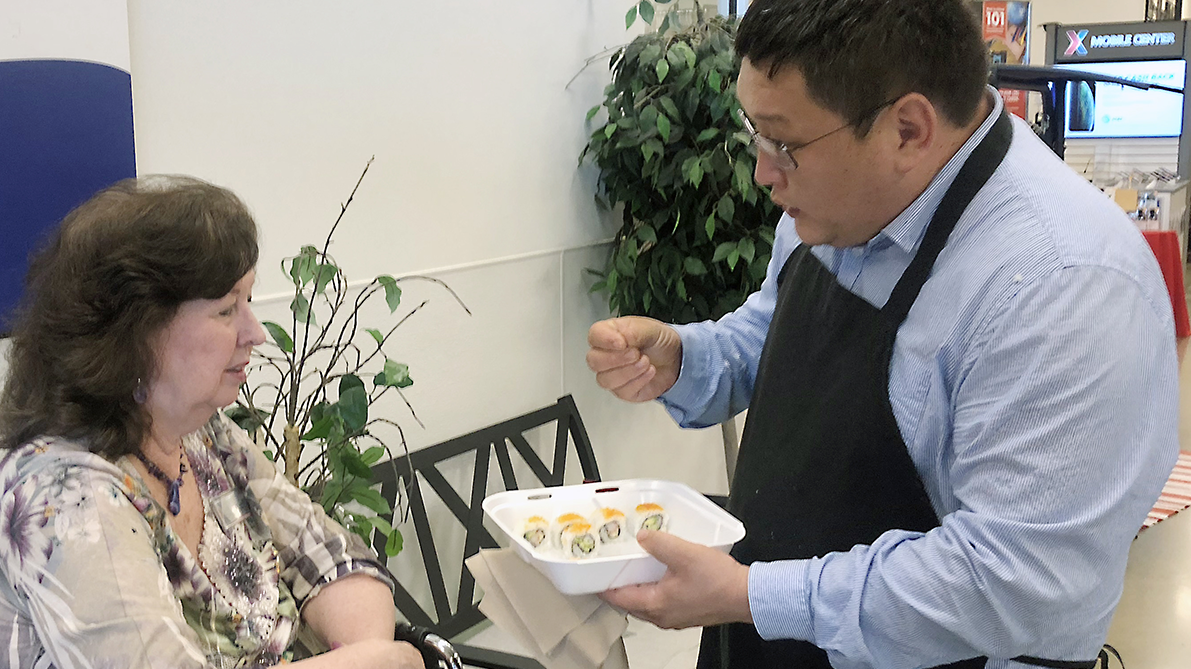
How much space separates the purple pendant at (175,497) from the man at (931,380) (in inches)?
24.8

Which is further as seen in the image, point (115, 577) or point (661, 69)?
point (661, 69)

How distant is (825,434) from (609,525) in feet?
1.25

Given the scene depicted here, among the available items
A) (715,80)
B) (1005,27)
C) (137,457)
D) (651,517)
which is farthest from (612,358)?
(1005,27)

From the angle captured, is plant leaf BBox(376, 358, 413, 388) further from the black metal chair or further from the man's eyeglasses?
the man's eyeglasses

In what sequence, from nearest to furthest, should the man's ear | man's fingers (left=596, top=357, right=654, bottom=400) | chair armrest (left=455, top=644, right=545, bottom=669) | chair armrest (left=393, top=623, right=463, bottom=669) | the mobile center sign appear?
the man's ear, chair armrest (left=393, top=623, right=463, bottom=669), man's fingers (left=596, top=357, right=654, bottom=400), chair armrest (left=455, top=644, right=545, bottom=669), the mobile center sign

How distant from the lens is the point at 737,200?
10.4 ft

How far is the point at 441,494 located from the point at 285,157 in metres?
1.03

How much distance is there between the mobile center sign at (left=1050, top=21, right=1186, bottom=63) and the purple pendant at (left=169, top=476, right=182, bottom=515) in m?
8.96

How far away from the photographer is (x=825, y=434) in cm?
146

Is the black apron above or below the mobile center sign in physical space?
below

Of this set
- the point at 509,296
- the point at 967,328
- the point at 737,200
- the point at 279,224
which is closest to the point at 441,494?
the point at 509,296

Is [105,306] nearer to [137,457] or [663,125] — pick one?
[137,457]

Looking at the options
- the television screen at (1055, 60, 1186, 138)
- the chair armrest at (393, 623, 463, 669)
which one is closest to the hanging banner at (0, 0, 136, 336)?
the chair armrest at (393, 623, 463, 669)

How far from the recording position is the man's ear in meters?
1.31
